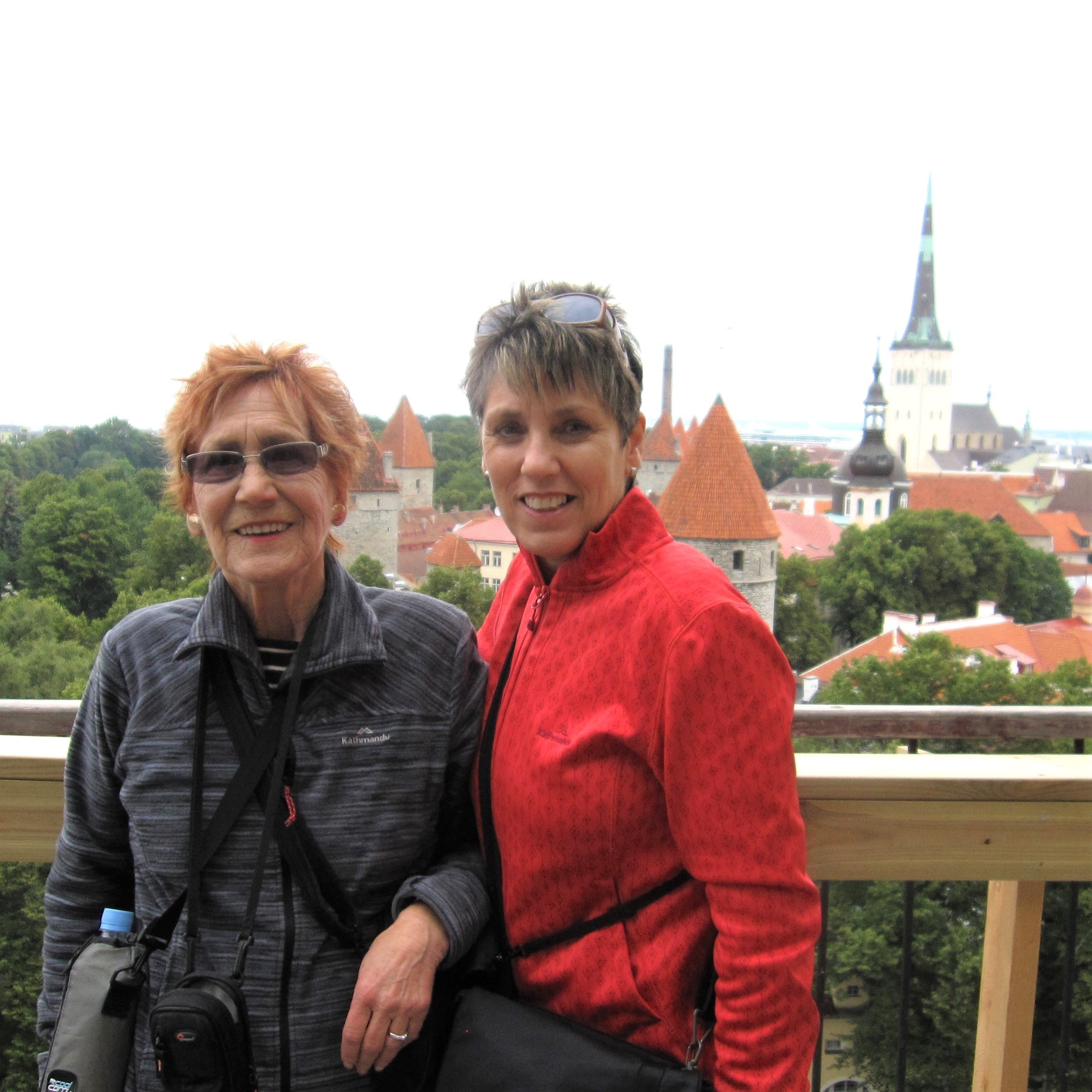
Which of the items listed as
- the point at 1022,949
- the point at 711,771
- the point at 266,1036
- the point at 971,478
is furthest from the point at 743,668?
the point at 971,478

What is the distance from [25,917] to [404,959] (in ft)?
13.6

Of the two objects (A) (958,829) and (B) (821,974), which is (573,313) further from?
(B) (821,974)

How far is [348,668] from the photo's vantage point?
1.17m

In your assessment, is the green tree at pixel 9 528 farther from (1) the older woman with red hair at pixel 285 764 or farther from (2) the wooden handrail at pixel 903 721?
(1) the older woman with red hair at pixel 285 764

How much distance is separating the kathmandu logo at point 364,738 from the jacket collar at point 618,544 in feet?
0.84

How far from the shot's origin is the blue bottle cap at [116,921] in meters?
1.14

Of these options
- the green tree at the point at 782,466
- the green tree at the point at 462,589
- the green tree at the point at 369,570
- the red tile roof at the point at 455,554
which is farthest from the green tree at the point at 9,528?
the green tree at the point at 782,466

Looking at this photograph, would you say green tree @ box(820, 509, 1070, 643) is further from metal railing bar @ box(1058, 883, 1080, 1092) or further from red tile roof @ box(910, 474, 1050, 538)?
metal railing bar @ box(1058, 883, 1080, 1092)

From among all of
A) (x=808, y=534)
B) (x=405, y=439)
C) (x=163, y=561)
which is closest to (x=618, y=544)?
(x=163, y=561)

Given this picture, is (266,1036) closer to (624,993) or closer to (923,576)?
(624,993)

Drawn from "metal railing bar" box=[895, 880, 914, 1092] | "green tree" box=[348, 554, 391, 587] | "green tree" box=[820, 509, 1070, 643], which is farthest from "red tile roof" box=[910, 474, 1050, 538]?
"metal railing bar" box=[895, 880, 914, 1092]

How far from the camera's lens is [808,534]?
46.3 meters

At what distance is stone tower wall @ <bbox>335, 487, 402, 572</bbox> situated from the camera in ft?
107

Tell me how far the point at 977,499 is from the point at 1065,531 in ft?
22.9
